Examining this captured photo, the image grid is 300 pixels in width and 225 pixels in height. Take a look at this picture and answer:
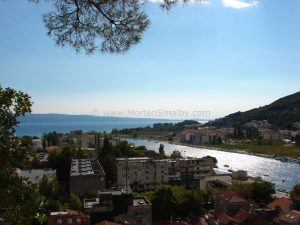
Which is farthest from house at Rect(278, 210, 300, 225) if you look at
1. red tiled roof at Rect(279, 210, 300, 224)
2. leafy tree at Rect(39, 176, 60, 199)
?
leafy tree at Rect(39, 176, 60, 199)

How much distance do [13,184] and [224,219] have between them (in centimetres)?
1357

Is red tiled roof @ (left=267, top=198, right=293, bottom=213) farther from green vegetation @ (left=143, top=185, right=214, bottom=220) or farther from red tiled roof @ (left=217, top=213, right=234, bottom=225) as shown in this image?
green vegetation @ (left=143, top=185, right=214, bottom=220)

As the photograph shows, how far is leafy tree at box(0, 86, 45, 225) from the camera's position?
231cm

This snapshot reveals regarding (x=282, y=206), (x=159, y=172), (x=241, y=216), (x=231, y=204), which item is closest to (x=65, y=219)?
(x=241, y=216)

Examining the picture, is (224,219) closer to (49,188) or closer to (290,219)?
(290,219)

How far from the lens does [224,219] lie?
49.2ft

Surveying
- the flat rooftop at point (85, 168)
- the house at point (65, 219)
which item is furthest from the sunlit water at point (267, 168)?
the house at point (65, 219)

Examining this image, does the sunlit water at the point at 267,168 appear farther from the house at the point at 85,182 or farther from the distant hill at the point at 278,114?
the distant hill at the point at 278,114

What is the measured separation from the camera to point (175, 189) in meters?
18.0

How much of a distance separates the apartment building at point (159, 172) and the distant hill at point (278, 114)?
180ft

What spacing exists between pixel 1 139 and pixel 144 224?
1283cm

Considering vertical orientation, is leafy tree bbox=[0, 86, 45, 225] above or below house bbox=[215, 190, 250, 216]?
above

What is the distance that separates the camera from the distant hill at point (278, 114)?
80.2 m

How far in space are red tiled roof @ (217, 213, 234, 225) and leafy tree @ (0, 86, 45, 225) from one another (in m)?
13.1
